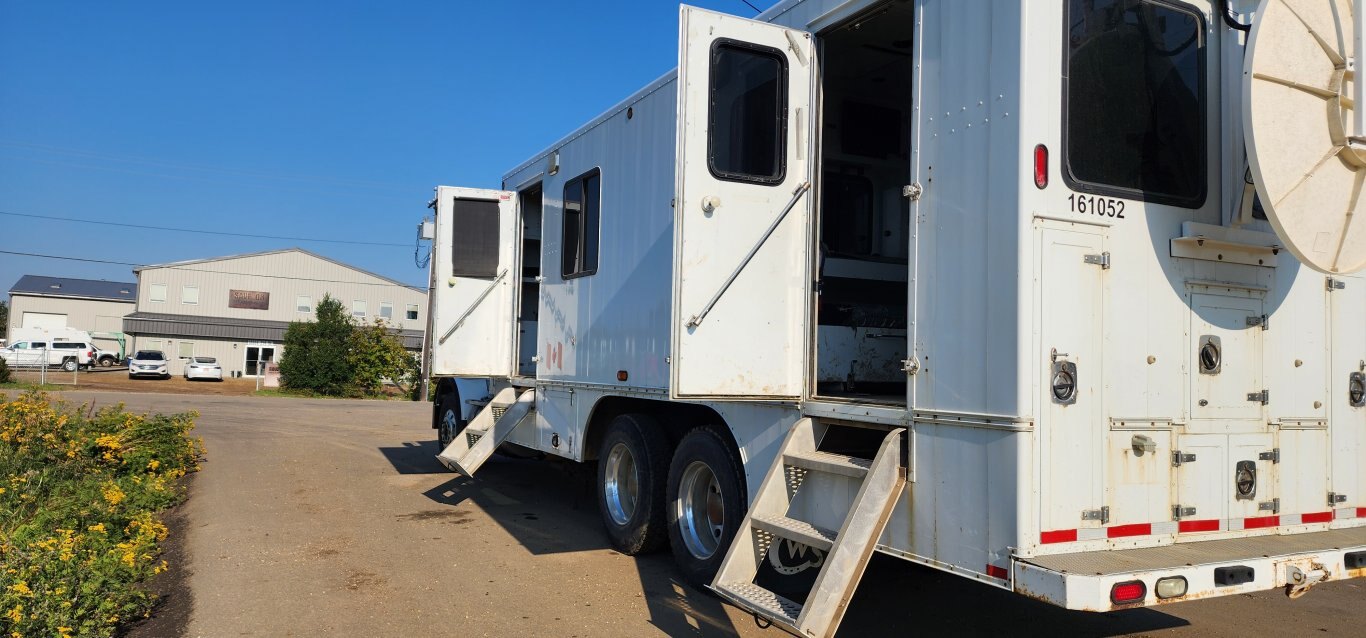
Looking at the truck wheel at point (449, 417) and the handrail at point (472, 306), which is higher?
the handrail at point (472, 306)

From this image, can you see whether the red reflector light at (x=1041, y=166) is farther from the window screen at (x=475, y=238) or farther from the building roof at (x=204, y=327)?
the building roof at (x=204, y=327)

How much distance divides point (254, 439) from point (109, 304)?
55503 mm

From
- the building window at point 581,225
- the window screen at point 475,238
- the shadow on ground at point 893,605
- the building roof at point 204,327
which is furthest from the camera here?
the building roof at point 204,327

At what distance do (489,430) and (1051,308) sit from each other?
610cm

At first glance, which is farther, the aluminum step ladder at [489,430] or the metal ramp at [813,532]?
the aluminum step ladder at [489,430]

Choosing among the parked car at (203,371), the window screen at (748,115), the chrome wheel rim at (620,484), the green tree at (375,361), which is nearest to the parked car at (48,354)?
the parked car at (203,371)

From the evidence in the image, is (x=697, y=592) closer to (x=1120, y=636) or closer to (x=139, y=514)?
(x=1120, y=636)

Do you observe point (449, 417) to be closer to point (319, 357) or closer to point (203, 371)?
point (319, 357)

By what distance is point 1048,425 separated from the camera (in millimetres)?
3734

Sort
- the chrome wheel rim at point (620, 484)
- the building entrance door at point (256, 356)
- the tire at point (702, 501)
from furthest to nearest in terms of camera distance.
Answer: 1. the building entrance door at point (256, 356)
2. the chrome wheel rim at point (620, 484)
3. the tire at point (702, 501)

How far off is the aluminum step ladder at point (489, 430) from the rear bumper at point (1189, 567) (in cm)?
586

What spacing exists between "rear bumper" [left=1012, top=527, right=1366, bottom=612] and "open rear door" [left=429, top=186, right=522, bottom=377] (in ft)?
22.3

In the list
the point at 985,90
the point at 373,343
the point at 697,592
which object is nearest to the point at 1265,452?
the point at 985,90

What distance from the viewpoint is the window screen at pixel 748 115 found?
5.08m
